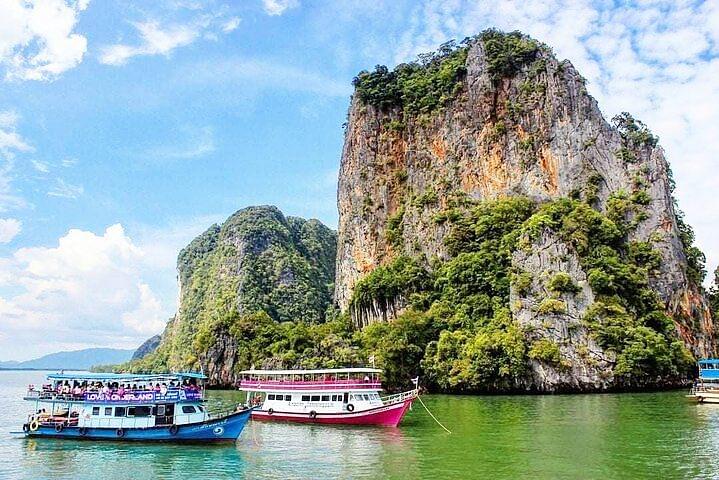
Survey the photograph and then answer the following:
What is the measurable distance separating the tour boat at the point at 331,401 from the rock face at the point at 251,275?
57.5m

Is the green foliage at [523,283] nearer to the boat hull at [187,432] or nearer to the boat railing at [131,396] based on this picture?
the boat hull at [187,432]

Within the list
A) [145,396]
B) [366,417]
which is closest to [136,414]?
[145,396]

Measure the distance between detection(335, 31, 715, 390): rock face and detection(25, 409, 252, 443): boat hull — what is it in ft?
108

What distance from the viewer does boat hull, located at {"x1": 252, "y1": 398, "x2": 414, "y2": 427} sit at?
1340 inches

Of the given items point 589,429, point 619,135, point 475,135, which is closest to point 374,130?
point 475,135

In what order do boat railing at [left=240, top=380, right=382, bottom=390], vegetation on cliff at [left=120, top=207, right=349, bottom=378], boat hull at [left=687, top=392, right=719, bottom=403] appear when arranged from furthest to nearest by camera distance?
vegetation on cliff at [left=120, top=207, right=349, bottom=378] < boat hull at [left=687, top=392, right=719, bottom=403] < boat railing at [left=240, top=380, right=382, bottom=390]

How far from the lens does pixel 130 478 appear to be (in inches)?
864

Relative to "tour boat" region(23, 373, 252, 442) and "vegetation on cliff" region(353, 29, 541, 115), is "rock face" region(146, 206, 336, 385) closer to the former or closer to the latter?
"vegetation on cliff" region(353, 29, 541, 115)

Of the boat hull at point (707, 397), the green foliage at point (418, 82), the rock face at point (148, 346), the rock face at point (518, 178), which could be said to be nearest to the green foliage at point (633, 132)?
the rock face at point (518, 178)

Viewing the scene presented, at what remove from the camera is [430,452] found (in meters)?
25.8

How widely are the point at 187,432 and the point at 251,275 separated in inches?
3439

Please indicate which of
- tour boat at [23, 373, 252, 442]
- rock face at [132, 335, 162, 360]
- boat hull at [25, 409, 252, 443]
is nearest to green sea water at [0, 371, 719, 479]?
boat hull at [25, 409, 252, 443]

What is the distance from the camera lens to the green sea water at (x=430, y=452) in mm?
22250

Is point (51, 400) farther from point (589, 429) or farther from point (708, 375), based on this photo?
point (708, 375)
